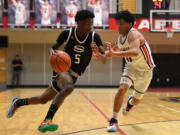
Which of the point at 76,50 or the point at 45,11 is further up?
the point at 45,11

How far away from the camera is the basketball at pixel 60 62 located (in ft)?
10.9

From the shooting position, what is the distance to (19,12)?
13562 mm

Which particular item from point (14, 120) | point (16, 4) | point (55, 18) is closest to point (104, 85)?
point (55, 18)

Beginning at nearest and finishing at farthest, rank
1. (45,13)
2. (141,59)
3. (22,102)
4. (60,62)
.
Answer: (60,62), (22,102), (141,59), (45,13)

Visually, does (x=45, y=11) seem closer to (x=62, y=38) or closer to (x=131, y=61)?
(x=131, y=61)

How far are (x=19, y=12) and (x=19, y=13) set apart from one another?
0.06 m

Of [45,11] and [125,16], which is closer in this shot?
[125,16]

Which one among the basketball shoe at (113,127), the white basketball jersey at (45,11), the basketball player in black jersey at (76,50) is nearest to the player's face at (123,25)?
the basketball player in black jersey at (76,50)

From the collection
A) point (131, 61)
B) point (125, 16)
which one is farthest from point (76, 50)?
point (131, 61)

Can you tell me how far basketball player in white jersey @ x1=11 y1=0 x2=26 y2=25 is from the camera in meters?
13.5

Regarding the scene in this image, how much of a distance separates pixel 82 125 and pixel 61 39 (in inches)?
56.6

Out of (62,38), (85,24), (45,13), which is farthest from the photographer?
(45,13)

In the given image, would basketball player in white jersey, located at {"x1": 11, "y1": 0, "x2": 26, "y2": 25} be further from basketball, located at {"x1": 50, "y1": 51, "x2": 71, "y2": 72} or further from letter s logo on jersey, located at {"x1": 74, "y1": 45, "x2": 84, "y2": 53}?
basketball, located at {"x1": 50, "y1": 51, "x2": 71, "y2": 72}

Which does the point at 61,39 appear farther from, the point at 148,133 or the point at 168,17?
the point at 168,17
